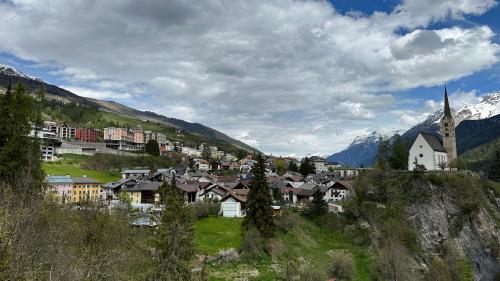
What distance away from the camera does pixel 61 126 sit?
174625mm

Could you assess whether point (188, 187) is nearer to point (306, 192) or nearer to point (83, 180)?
point (83, 180)

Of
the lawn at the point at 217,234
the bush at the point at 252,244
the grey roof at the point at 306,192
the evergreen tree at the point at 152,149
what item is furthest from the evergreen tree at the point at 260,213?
the evergreen tree at the point at 152,149

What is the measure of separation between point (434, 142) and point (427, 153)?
3.52 meters

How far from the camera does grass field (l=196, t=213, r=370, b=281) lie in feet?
157

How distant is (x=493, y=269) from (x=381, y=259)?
25.9 meters

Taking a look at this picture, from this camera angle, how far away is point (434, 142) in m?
88.1

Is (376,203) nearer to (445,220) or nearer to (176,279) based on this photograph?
(445,220)

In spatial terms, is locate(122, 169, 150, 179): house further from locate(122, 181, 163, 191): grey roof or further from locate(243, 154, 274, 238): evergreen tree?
locate(243, 154, 274, 238): evergreen tree

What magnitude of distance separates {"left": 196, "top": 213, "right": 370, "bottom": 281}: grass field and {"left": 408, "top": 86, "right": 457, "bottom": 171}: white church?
93.3 feet

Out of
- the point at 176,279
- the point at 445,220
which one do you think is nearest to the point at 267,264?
the point at 176,279

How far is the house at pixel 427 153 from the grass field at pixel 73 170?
6819cm

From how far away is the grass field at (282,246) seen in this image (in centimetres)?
4800

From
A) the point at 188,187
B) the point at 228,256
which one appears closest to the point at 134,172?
the point at 188,187

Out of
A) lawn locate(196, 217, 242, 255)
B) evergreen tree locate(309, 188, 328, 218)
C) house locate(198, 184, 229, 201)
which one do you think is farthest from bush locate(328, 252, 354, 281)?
house locate(198, 184, 229, 201)
